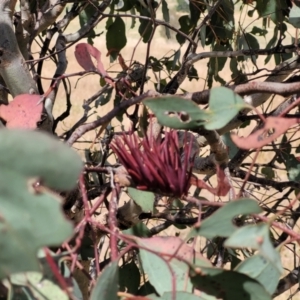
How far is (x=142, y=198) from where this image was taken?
2.13ft

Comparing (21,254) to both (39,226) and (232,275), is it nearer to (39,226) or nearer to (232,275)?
(39,226)

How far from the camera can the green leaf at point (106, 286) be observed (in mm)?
378

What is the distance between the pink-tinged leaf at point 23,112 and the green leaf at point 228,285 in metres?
0.22

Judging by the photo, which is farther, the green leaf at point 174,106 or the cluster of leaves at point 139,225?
the green leaf at point 174,106

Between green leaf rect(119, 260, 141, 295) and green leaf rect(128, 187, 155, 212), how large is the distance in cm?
13

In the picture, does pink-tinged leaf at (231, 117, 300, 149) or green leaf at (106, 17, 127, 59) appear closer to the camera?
pink-tinged leaf at (231, 117, 300, 149)

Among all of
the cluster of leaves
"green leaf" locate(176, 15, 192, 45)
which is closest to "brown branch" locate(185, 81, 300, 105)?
the cluster of leaves

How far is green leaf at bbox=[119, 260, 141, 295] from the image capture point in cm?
73

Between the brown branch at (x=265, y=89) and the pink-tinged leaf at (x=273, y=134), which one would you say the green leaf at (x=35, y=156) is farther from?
the brown branch at (x=265, y=89)

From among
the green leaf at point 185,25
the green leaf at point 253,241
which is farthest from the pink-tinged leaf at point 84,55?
the green leaf at point 185,25

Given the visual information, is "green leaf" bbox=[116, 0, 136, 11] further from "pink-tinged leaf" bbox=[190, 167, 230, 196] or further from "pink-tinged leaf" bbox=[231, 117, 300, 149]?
"pink-tinged leaf" bbox=[231, 117, 300, 149]

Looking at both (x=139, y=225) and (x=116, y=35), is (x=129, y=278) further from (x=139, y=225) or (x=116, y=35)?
(x=116, y=35)

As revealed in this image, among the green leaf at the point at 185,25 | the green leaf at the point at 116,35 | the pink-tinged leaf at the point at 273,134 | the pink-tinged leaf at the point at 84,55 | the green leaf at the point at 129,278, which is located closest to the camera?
the pink-tinged leaf at the point at 273,134

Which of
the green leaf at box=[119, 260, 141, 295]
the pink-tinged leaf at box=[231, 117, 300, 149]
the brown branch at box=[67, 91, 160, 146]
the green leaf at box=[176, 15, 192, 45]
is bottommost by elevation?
the green leaf at box=[119, 260, 141, 295]
